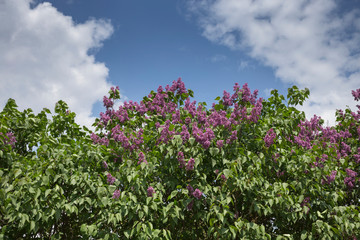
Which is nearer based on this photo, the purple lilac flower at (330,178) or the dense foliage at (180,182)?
the dense foliage at (180,182)

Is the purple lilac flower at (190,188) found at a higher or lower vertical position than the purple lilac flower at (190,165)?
lower

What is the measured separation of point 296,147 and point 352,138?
8.38 feet

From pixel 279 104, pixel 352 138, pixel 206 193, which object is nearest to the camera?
pixel 206 193

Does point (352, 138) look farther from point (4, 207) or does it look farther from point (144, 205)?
point (4, 207)

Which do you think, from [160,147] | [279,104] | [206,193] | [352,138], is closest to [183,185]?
[206,193]

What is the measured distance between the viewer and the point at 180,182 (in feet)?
14.1

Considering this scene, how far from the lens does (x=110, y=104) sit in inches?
230

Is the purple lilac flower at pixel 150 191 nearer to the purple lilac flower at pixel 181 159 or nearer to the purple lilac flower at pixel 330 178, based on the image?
the purple lilac flower at pixel 181 159

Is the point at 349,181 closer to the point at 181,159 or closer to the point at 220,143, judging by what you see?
the point at 220,143

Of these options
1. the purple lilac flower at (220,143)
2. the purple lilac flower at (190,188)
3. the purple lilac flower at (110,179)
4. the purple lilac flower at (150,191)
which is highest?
the purple lilac flower at (220,143)

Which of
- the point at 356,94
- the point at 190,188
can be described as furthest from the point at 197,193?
the point at 356,94

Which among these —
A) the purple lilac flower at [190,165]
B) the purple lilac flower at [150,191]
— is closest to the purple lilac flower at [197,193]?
the purple lilac flower at [190,165]

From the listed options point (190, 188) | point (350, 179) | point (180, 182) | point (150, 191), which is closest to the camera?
point (150, 191)

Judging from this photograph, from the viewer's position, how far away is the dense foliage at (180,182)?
3721 mm
